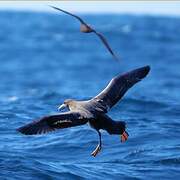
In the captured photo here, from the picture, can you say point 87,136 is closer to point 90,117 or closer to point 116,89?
point 116,89

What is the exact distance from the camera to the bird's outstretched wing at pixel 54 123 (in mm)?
12094

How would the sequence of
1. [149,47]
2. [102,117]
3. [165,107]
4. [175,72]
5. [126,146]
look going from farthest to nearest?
[149,47]
[175,72]
[165,107]
[126,146]
[102,117]

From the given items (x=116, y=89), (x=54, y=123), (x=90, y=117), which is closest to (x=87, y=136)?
(x=116, y=89)

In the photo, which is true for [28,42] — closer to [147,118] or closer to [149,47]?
[149,47]

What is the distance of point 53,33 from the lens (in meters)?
73.8

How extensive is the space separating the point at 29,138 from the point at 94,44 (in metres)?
46.4

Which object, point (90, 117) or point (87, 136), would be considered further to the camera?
point (87, 136)

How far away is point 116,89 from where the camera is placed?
13695 millimetres

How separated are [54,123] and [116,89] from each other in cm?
175

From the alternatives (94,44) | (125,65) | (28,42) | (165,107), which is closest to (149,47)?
(94,44)

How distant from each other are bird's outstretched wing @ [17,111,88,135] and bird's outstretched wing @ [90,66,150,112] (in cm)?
57

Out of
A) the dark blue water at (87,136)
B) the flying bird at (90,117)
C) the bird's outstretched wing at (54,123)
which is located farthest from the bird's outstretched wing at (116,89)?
the dark blue water at (87,136)

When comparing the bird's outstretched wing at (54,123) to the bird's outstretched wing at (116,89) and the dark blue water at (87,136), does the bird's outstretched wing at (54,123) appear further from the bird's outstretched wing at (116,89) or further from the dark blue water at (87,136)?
the dark blue water at (87,136)

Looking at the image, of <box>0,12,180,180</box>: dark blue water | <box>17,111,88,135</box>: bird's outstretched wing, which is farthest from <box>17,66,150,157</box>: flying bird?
<box>0,12,180,180</box>: dark blue water
